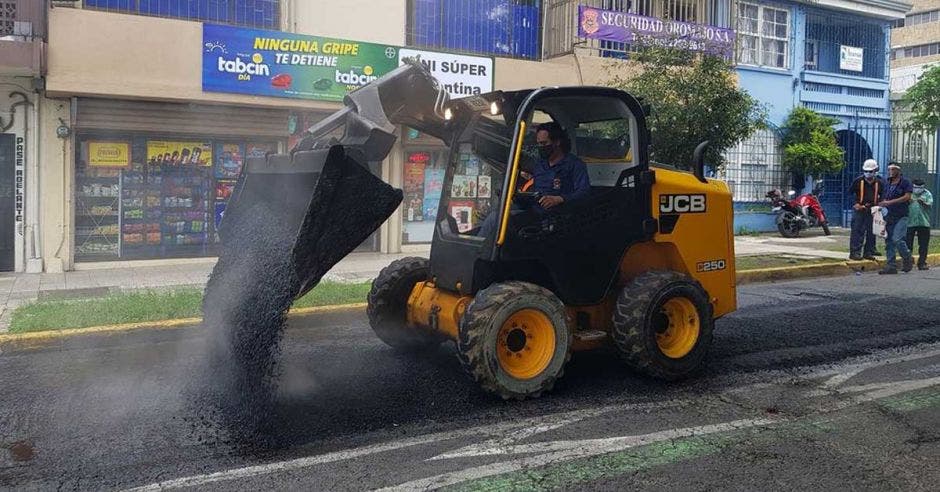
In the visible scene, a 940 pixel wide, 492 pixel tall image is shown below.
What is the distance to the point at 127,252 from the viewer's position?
42.9ft

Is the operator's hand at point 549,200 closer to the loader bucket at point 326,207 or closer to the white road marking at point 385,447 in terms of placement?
the loader bucket at point 326,207

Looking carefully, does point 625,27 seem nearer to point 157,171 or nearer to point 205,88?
point 205,88

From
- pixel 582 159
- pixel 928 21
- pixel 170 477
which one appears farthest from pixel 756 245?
pixel 928 21

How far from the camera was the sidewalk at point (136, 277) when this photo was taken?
1018 cm

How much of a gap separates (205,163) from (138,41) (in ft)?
7.81

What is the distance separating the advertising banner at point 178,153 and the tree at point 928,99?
52.1ft

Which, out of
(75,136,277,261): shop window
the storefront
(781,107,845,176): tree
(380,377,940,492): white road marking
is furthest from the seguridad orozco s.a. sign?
(380,377,940,492): white road marking

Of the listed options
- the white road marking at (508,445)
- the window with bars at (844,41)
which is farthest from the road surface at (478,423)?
the window with bars at (844,41)

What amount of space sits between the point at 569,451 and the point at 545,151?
2.30 m

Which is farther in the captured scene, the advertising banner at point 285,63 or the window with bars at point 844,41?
the window with bars at point 844,41

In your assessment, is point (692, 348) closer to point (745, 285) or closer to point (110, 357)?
point (110, 357)

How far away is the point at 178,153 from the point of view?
1330 centimetres

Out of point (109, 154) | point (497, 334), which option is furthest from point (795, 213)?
point (497, 334)

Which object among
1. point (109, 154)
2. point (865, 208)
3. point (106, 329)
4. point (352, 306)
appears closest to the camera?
point (106, 329)
